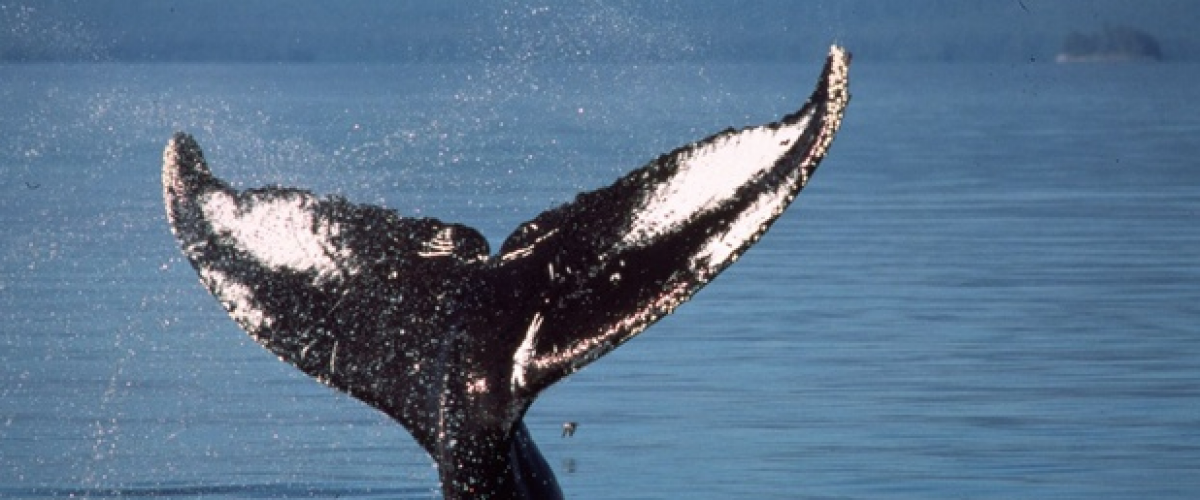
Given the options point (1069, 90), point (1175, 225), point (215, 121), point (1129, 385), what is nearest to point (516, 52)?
point (1069, 90)

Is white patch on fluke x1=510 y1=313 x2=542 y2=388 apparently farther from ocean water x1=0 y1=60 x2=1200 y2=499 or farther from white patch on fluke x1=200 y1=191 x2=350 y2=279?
ocean water x1=0 y1=60 x2=1200 y2=499

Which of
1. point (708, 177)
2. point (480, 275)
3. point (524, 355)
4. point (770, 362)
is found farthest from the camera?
point (770, 362)

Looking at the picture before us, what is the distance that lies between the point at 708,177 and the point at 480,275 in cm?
80

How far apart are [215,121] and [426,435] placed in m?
58.3

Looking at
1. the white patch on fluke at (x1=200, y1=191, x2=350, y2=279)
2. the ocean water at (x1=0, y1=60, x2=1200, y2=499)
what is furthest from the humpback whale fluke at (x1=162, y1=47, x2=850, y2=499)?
the ocean water at (x1=0, y1=60, x2=1200, y2=499)

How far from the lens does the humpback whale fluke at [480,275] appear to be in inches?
275

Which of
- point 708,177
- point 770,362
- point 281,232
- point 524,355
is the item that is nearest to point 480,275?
point 524,355

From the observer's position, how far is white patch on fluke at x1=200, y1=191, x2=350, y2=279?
756cm

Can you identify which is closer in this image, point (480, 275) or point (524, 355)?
point (524, 355)

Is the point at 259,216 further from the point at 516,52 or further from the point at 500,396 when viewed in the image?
the point at 516,52

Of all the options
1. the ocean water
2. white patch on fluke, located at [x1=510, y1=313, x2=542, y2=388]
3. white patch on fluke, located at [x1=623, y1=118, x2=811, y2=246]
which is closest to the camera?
white patch on fluke, located at [x1=623, y1=118, x2=811, y2=246]

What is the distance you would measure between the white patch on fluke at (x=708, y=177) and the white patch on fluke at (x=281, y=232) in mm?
926

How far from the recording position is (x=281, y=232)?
7582mm

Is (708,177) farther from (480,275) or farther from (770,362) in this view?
(770,362)
